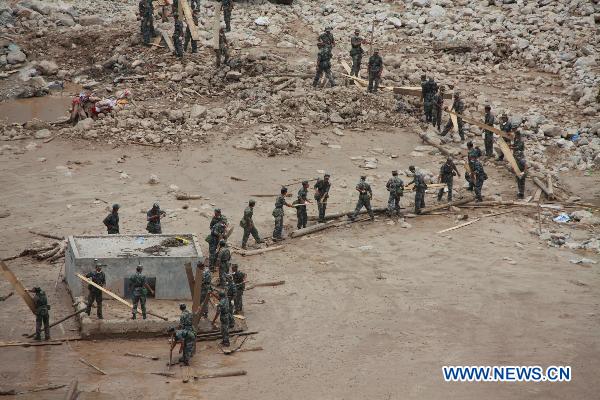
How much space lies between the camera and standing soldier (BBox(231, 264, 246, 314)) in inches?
660

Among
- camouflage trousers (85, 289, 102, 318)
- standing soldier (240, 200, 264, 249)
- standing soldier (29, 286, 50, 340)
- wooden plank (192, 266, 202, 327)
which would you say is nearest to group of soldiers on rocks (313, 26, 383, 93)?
standing soldier (240, 200, 264, 249)

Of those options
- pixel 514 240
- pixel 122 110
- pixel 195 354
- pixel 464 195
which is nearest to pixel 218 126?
pixel 122 110

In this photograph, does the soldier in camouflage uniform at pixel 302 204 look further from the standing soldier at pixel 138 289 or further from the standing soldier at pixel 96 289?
the standing soldier at pixel 96 289

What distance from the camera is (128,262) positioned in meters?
17.1

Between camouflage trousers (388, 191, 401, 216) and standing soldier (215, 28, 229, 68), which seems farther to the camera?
standing soldier (215, 28, 229, 68)

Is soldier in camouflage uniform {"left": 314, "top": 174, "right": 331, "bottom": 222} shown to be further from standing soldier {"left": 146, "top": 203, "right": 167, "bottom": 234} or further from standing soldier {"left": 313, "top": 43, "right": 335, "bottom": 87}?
standing soldier {"left": 313, "top": 43, "right": 335, "bottom": 87}

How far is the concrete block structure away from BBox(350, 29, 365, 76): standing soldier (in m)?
10.5

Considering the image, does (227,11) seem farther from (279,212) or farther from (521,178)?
(521,178)

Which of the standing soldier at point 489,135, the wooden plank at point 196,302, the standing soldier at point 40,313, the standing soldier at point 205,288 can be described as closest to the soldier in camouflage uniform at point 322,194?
the standing soldier at point 205,288

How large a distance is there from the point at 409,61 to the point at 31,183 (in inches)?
485

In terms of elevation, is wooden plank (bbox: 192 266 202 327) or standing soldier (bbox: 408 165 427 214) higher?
standing soldier (bbox: 408 165 427 214)

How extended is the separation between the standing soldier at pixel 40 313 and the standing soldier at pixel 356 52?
13.5 m

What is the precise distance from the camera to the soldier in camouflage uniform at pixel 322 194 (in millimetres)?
20464

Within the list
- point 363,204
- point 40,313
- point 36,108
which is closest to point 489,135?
point 363,204
